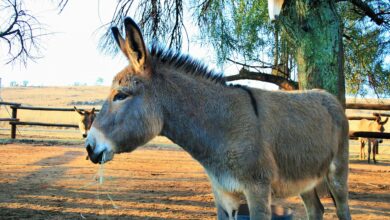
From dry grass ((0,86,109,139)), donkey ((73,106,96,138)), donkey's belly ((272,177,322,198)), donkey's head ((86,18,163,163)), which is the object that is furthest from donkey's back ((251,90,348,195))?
dry grass ((0,86,109,139))

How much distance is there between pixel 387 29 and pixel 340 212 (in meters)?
4.53

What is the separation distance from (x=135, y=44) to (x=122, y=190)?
478 centimetres

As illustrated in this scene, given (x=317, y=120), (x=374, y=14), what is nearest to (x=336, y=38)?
(x=374, y=14)

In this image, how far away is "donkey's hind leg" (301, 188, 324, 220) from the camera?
4.67 m

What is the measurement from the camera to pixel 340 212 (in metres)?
4.47

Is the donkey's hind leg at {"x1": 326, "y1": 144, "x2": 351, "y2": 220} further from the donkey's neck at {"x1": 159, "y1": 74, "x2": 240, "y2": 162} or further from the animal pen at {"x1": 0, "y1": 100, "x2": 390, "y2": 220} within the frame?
the donkey's neck at {"x1": 159, "y1": 74, "x2": 240, "y2": 162}

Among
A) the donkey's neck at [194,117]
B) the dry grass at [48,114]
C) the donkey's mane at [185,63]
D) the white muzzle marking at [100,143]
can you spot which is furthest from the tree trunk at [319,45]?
the dry grass at [48,114]

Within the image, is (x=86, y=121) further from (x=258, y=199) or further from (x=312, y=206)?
(x=258, y=199)

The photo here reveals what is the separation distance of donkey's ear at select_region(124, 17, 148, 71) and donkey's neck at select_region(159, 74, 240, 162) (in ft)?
0.80

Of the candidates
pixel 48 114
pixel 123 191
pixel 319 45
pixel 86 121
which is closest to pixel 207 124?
pixel 319 45

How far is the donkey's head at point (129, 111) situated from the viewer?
10.0 feet

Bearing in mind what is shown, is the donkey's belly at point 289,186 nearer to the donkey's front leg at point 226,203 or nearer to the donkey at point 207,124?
the donkey at point 207,124

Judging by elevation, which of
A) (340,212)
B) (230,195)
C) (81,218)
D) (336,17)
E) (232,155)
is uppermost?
(336,17)

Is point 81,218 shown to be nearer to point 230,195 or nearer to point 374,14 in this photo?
point 230,195
